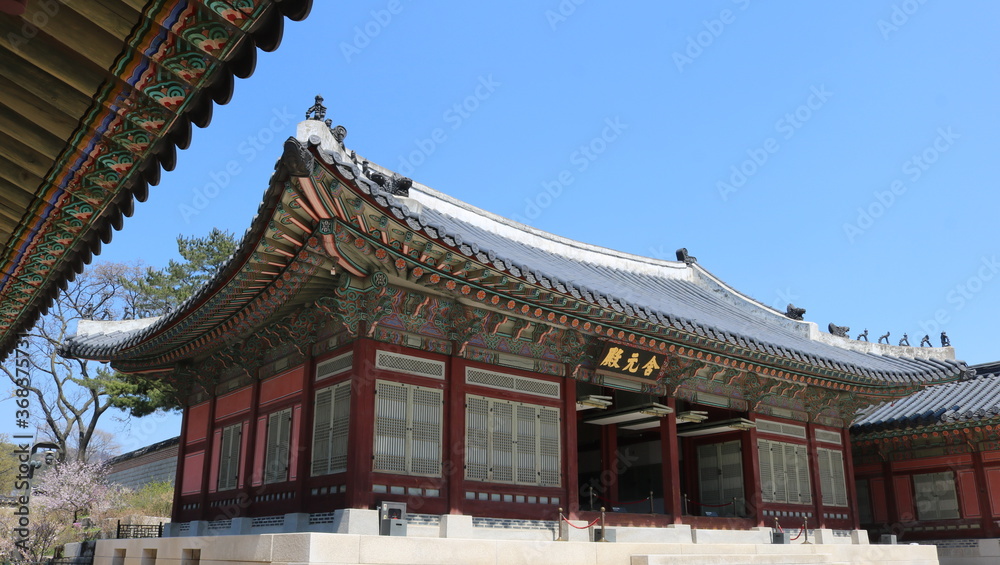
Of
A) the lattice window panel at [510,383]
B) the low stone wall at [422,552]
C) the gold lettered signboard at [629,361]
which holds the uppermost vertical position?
the gold lettered signboard at [629,361]

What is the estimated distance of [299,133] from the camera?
1198cm

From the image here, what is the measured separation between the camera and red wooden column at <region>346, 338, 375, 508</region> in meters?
10.6

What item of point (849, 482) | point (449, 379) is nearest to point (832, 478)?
point (849, 482)

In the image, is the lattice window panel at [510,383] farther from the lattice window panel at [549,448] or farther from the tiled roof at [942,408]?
the tiled roof at [942,408]

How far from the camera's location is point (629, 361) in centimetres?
1399

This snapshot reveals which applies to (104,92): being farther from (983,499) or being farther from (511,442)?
(983,499)

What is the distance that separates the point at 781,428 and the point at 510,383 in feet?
24.8

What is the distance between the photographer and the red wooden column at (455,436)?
11.5m

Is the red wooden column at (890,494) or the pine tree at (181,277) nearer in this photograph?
the red wooden column at (890,494)

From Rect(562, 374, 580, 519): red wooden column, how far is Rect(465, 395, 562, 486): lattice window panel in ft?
0.42

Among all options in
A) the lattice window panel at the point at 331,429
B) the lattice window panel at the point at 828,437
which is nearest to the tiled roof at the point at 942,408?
the lattice window panel at the point at 828,437

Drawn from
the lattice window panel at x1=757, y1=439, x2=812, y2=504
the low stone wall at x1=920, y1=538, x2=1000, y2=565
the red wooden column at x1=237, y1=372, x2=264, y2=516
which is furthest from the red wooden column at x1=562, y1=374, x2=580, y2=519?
the low stone wall at x1=920, y1=538, x2=1000, y2=565

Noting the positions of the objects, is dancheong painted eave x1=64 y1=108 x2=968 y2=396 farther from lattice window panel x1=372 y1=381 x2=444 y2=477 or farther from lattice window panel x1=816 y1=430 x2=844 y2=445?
lattice window panel x1=372 y1=381 x2=444 y2=477

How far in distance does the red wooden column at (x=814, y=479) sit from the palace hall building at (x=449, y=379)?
4cm
